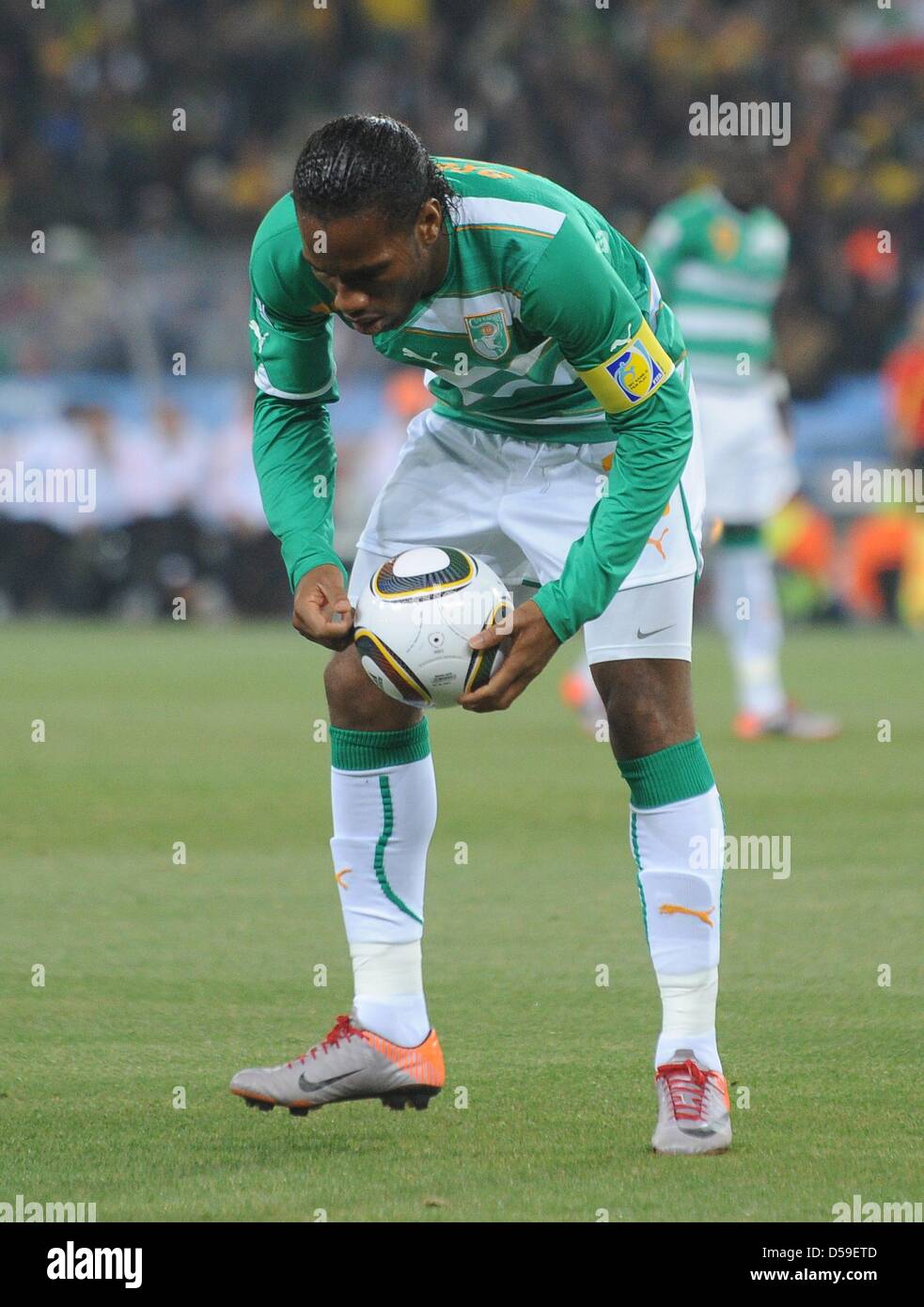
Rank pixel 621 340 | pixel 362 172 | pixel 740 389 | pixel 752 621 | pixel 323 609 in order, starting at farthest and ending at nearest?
pixel 740 389
pixel 752 621
pixel 323 609
pixel 621 340
pixel 362 172

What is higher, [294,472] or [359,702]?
[294,472]

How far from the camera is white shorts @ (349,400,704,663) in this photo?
3861 millimetres

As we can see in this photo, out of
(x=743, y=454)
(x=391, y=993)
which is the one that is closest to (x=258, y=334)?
(x=391, y=993)

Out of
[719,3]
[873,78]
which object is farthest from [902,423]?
[719,3]

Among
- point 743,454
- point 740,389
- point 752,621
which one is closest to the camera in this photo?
point 752,621

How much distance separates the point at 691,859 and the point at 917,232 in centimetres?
1682

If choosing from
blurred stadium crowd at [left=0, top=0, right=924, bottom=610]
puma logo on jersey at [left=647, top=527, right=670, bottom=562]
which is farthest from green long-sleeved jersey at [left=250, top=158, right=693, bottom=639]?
blurred stadium crowd at [left=0, top=0, right=924, bottom=610]

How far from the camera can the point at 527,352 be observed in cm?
375

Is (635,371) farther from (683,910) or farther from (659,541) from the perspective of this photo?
(683,910)

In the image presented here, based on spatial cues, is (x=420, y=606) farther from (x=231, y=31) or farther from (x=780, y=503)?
(x=231, y=31)

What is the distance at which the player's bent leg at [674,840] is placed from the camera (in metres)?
3.86

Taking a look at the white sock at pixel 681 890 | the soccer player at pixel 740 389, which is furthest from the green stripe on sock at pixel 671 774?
the soccer player at pixel 740 389

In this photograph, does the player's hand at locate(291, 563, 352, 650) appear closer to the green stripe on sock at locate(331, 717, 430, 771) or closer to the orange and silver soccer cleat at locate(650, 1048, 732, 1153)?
the green stripe on sock at locate(331, 717, 430, 771)

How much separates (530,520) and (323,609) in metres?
0.45
